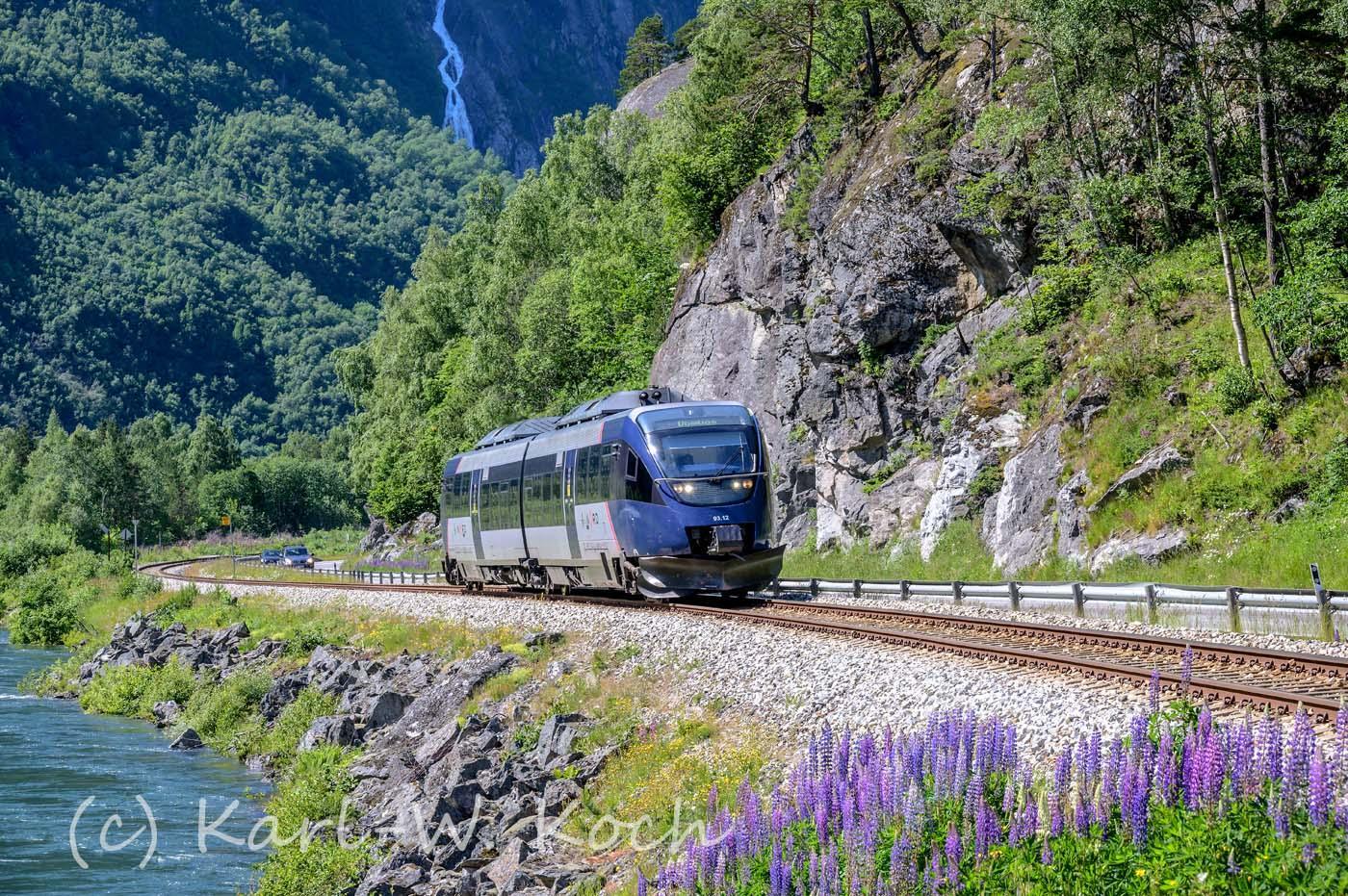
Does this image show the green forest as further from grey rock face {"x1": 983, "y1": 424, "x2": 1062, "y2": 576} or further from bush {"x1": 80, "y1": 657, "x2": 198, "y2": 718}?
bush {"x1": 80, "y1": 657, "x2": 198, "y2": 718}

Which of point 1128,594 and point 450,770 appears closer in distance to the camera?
point 450,770

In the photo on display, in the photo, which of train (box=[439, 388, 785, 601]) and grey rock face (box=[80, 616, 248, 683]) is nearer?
train (box=[439, 388, 785, 601])

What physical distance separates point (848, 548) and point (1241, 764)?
1001 inches

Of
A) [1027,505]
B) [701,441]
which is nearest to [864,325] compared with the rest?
[1027,505]

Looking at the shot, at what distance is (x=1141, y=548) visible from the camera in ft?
74.3

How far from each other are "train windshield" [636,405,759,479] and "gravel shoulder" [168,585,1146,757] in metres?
2.91

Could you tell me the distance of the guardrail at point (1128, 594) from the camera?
52.9 feet

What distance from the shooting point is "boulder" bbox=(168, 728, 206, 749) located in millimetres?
29953

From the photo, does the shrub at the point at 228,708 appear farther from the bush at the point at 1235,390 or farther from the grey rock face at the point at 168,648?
the bush at the point at 1235,390

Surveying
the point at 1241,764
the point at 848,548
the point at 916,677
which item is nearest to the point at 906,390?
the point at 848,548

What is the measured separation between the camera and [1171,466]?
2355cm

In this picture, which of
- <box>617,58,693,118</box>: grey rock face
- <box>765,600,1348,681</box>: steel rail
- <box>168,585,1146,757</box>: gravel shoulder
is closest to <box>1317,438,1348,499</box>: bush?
<box>765,600,1348,681</box>: steel rail

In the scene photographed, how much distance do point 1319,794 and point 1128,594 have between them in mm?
12286

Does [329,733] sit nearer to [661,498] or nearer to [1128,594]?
[661,498]
